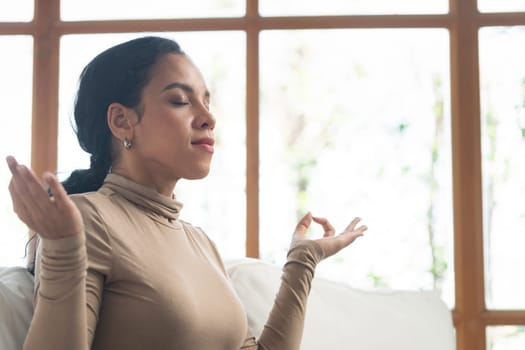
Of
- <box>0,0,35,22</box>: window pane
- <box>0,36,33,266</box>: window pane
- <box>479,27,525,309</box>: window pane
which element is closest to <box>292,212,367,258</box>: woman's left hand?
<box>479,27,525,309</box>: window pane

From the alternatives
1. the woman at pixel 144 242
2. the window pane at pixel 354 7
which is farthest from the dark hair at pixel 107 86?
the window pane at pixel 354 7

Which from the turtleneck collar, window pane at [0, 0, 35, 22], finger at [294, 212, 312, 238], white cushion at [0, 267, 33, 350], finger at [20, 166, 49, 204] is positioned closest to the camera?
finger at [20, 166, 49, 204]

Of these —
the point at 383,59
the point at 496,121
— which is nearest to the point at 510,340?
the point at 496,121

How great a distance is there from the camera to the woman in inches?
40.6

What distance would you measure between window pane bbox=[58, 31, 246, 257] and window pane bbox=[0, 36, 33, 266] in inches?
5.5

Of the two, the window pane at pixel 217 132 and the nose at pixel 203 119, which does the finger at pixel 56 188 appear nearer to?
the nose at pixel 203 119

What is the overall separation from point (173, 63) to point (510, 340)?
6.06 feet

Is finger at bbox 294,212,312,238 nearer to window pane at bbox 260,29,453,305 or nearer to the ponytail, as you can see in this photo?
the ponytail

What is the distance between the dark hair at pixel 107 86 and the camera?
55.0 inches

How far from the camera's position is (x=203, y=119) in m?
1.44

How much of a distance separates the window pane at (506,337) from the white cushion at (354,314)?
26.5 inches

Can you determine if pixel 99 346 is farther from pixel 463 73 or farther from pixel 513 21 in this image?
pixel 513 21

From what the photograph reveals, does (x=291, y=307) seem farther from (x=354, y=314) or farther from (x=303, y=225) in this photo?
(x=354, y=314)

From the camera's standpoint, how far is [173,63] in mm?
1447
